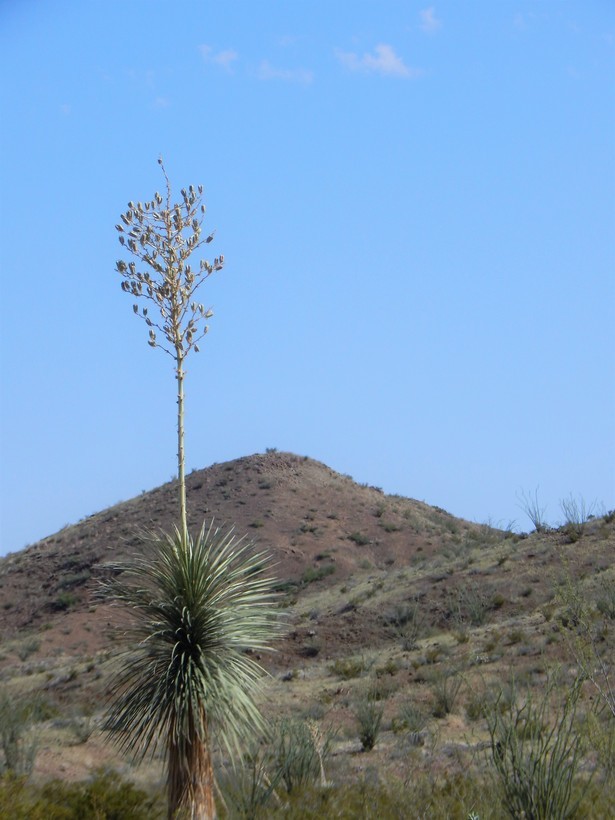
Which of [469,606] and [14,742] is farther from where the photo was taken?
[469,606]

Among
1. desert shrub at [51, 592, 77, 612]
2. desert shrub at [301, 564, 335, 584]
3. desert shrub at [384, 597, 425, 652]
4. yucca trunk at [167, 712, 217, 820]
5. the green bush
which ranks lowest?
the green bush

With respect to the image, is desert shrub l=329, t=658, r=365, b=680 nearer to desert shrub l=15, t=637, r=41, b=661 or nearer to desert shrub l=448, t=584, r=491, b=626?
desert shrub l=448, t=584, r=491, b=626

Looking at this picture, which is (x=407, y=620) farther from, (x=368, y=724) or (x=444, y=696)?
(x=368, y=724)

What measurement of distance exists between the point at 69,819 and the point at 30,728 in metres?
9.76

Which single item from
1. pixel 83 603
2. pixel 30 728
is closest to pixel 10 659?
pixel 83 603

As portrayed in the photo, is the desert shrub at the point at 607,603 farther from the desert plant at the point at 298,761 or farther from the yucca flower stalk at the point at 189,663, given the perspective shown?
the yucca flower stalk at the point at 189,663

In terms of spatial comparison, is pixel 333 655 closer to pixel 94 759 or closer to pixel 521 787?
pixel 94 759

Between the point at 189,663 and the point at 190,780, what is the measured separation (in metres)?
1.44

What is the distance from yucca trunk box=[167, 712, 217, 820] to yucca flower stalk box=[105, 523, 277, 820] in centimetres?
1

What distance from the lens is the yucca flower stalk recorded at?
35.1 feet

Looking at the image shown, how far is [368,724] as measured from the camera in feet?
61.5

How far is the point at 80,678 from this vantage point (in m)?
29.4

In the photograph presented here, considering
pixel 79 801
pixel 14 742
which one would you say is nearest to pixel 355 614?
pixel 14 742

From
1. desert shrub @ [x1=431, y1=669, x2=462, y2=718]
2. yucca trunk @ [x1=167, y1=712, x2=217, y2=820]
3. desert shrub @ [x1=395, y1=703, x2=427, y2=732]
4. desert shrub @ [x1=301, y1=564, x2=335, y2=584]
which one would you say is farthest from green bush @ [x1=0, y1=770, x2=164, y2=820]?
desert shrub @ [x1=301, y1=564, x2=335, y2=584]
